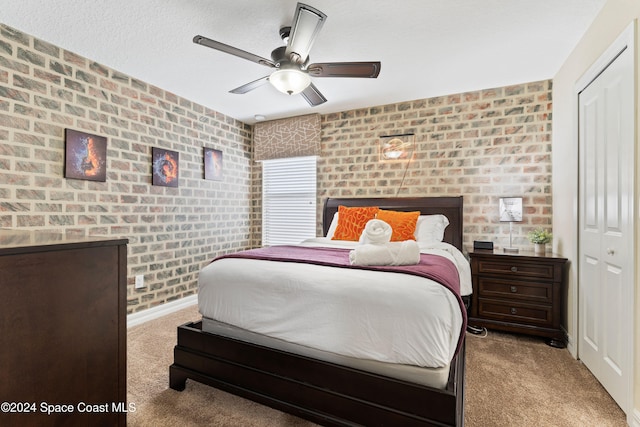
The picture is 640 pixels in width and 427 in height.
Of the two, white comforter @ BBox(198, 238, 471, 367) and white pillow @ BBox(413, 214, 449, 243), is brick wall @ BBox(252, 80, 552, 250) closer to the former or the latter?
white pillow @ BBox(413, 214, 449, 243)

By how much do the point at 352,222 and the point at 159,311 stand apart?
2348 mm

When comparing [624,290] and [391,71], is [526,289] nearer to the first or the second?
[624,290]

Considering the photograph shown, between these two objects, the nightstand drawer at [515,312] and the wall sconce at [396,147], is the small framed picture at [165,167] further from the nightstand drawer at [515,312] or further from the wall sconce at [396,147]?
the nightstand drawer at [515,312]

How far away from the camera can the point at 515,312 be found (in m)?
2.76

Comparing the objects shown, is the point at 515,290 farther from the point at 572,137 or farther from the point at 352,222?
the point at 352,222

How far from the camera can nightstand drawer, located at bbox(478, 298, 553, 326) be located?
2.67m

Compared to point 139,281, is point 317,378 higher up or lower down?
lower down

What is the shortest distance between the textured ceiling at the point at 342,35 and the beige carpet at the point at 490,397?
8.26ft

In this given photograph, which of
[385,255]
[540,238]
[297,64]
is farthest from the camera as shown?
[540,238]

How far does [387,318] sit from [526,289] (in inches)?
81.1

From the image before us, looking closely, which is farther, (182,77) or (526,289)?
(182,77)

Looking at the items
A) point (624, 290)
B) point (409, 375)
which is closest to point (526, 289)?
point (624, 290)

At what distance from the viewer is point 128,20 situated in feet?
7.05

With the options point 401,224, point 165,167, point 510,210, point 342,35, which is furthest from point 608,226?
point 165,167
